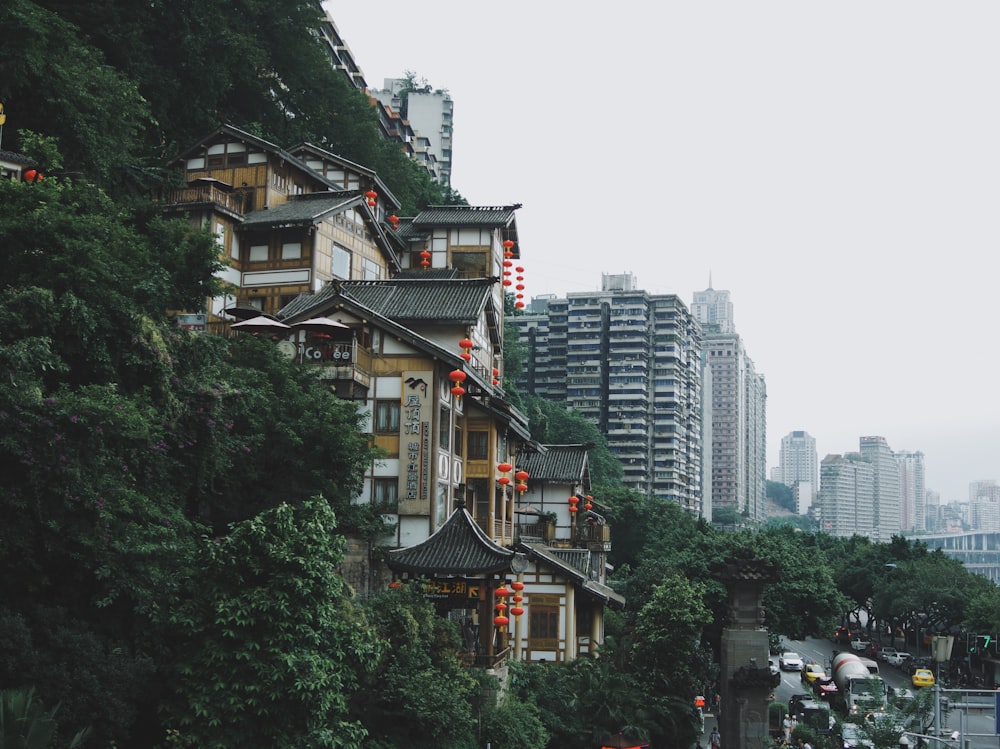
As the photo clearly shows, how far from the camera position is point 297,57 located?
5366 cm

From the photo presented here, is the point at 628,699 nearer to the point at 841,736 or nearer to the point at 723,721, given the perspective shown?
the point at 723,721

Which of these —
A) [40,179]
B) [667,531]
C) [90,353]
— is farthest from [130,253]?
[667,531]

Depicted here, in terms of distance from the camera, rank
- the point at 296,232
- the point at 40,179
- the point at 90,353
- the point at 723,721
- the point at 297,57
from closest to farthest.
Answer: the point at 90,353
the point at 40,179
the point at 723,721
the point at 296,232
the point at 297,57

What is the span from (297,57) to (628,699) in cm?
3615

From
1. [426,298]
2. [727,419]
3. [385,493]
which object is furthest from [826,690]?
[727,419]

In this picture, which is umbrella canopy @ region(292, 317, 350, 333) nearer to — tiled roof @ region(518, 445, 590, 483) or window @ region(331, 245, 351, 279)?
window @ region(331, 245, 351, 279)

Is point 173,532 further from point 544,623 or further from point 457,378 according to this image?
point 544,623

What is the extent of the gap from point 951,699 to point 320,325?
798 inches

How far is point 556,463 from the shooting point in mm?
49500

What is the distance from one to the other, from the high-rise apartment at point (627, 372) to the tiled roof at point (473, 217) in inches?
3211

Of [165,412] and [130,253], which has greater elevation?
[130,253]

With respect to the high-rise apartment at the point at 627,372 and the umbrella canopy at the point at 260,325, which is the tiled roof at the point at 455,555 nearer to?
the umbrella canopy at the point at 260,325

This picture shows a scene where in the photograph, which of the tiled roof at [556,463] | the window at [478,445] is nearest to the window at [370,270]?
the tiled roof at [556,463]

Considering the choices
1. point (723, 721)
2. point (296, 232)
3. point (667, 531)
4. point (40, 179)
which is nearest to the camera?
point (40, 179)
